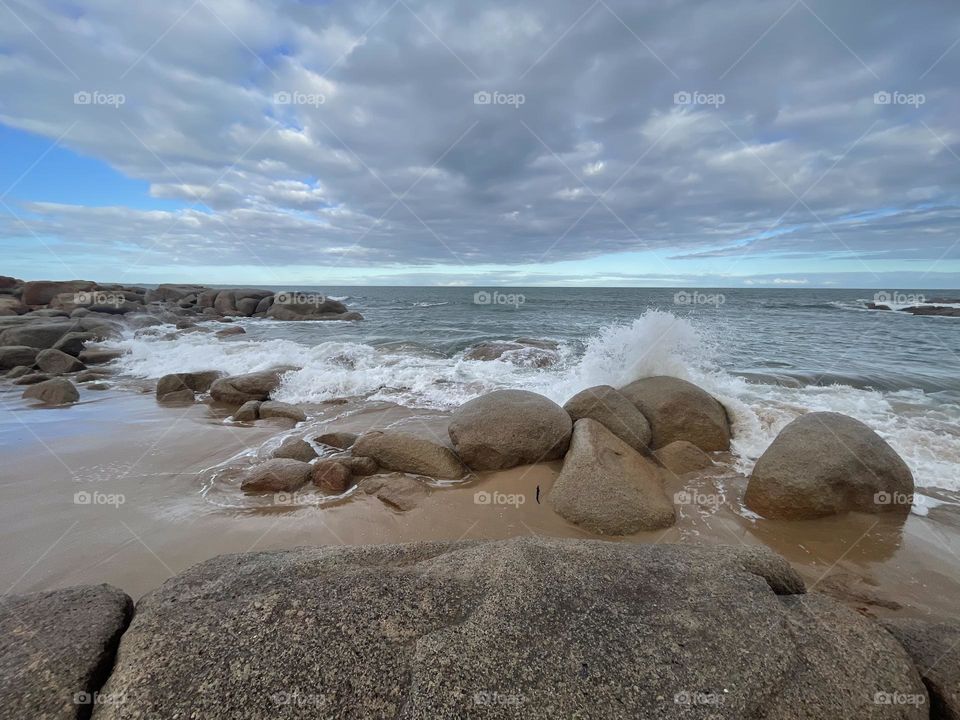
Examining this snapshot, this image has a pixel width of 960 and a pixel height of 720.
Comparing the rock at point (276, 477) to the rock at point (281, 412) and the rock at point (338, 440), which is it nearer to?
the rock at point (338, 440)

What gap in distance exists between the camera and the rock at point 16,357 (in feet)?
38.1

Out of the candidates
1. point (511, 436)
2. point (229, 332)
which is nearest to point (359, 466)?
point (511, 436)

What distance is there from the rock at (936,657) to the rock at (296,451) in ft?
18.1

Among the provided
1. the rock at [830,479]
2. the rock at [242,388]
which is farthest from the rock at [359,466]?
the rock at [242,388]

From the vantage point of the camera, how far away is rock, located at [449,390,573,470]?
211 inches

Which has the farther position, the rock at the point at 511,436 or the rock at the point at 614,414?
the rock at the point at 614,414

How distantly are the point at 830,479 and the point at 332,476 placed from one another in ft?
17.0

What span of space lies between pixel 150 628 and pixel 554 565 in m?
1.86

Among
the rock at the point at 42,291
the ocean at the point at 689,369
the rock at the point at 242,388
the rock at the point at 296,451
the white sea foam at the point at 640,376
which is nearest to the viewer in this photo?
the rock at the point at 296,451

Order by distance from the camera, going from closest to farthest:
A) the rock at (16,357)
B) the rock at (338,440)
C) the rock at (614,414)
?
the rock at (614,414) < the rock at (338,440) < the rock at (16,357)

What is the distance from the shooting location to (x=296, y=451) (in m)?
5.64

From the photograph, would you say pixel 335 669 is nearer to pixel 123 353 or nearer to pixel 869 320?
pixel 123 353

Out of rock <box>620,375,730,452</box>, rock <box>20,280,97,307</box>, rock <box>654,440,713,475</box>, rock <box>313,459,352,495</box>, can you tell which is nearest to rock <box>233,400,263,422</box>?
rock <box>313,459,352,495</box>

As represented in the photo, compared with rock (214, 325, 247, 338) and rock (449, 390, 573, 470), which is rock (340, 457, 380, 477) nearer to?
rock (449, 390, 573, 470)
